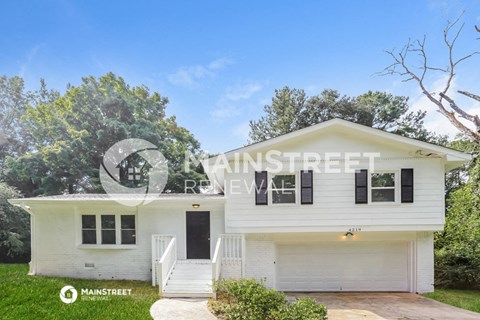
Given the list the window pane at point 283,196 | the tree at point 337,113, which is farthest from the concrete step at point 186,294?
the tree at point 337,113

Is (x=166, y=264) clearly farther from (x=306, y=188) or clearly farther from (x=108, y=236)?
(x=306, y=188)

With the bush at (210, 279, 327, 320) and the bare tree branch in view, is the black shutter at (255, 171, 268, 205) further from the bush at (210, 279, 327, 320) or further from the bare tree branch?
the bare tree branch

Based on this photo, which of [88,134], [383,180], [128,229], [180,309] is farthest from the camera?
[88,134]

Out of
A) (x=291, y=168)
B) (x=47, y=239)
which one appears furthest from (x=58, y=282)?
(x=291, y=168)

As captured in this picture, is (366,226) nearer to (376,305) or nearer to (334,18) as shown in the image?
(376,305)

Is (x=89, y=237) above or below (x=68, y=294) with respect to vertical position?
above

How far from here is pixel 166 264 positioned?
26.0ft

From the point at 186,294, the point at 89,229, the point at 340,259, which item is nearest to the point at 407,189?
the point at 340,259

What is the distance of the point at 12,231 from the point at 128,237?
35.1 ft

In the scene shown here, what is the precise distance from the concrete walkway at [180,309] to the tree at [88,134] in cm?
1343

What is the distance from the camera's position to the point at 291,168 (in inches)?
348

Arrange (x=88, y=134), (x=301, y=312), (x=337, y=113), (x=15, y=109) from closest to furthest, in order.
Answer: (x=301, y=312) → (x=88, y=134) → (x=337, y=113) → (x=15, y=109)

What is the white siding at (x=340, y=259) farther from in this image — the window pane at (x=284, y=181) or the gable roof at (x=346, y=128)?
the gable roof at (x=346, y=128)

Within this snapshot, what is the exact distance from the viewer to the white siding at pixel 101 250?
9375 millimetres
